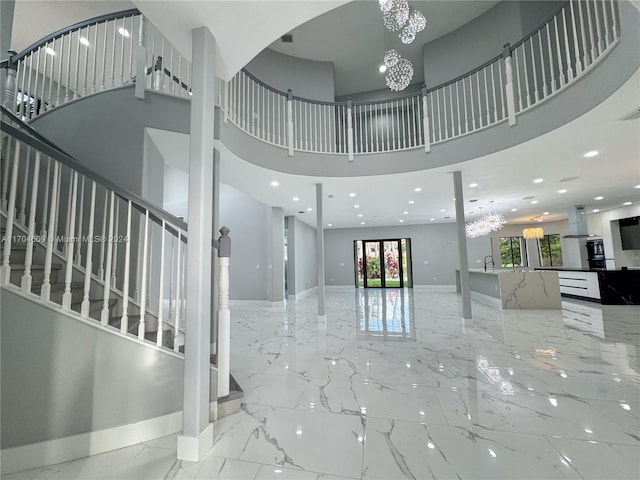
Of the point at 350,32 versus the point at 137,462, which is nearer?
the point at 137,462

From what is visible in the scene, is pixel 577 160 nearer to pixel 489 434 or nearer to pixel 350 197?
pixel 350 197

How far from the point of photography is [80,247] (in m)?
2.89

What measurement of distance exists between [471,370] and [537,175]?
186 inches

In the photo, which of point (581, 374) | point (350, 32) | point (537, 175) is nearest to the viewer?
point (581, 374)

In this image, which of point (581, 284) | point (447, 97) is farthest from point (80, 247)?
point (581, 284)

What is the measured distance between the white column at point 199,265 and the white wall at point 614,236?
1220cm

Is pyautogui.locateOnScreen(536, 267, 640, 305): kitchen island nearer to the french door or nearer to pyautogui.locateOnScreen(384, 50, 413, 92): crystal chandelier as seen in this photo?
the french door

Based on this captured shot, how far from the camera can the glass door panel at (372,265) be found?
12.5m

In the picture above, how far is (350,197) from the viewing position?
697 centimetres

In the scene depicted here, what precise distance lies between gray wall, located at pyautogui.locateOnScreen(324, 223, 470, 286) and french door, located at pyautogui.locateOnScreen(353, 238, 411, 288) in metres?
0.30

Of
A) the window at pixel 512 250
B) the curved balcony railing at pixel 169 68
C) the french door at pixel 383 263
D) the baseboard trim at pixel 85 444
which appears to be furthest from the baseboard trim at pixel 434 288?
the baseboard trim at pixel 85 444

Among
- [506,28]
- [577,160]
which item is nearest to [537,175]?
[577,160]

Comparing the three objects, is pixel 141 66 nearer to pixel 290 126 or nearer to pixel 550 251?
pixel 290 126

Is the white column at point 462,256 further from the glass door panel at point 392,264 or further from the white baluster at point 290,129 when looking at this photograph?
the glass door panel at point 392,264
